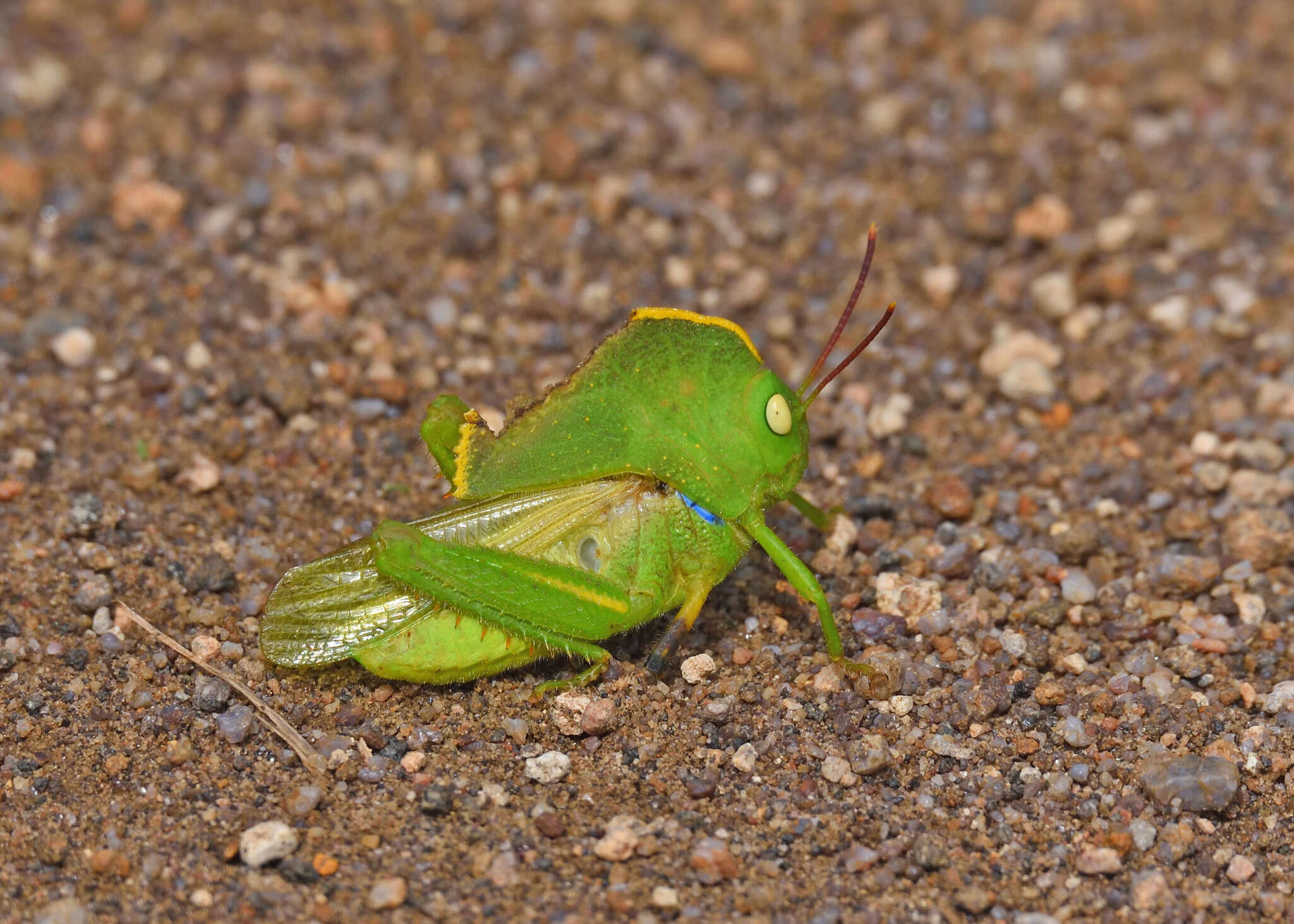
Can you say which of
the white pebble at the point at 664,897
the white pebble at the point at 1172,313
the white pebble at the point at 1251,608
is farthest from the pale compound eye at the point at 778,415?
the white pebble at the point at 1172,313

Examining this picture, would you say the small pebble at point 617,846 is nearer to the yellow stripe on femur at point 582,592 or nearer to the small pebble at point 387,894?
the small pebble at point 387,894

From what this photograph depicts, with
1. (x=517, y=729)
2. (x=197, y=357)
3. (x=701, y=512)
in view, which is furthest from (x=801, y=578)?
(x=197, y=357)

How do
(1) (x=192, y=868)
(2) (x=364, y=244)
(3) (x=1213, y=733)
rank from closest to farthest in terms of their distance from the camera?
(1) (x=192, y=868)
(3) (x=1213, y=733)
(2) (x=364, y=244)

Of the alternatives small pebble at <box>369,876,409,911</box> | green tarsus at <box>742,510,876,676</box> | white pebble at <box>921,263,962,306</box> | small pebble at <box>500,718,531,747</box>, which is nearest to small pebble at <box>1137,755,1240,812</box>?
green tarsus at <box>742,510,876,676</box>

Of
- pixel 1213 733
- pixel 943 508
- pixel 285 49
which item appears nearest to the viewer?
pixel 1213 733

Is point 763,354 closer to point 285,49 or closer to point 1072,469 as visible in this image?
point 1072,469

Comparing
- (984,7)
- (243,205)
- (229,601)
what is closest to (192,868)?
(229,601)

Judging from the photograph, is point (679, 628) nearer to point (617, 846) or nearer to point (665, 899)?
point (617, 846)
